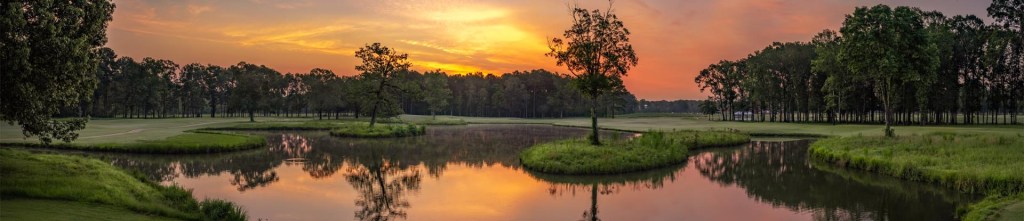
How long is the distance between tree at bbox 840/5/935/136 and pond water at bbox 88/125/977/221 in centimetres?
1273

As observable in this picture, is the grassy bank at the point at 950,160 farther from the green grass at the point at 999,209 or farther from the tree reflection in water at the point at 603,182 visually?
the tree reflection in water at the point at 603,182

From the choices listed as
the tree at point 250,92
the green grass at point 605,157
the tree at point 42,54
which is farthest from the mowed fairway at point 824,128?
the tree at point 250,92

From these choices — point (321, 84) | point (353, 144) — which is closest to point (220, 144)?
point (353, 144)

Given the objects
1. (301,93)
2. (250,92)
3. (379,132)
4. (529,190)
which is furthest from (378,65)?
(301,93)

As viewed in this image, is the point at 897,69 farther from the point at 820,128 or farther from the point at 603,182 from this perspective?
the point at 603,182

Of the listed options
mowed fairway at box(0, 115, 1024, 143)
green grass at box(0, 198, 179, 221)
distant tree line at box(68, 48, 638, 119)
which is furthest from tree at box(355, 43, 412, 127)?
green grass at box(0, 198, 179, 221)

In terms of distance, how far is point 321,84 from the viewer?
128625 mm

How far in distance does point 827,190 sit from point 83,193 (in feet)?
99.2

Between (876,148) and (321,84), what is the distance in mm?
114361

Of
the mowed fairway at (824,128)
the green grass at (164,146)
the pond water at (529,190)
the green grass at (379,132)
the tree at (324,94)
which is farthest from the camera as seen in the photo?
the tree at (324,94)

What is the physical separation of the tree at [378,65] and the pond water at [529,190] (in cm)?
3956

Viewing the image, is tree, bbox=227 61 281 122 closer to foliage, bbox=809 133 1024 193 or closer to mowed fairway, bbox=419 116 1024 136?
mowed fairway, bbox=419 116 1024 136

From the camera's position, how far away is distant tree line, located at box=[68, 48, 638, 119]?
106 meters

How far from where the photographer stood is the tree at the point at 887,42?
47250mm
